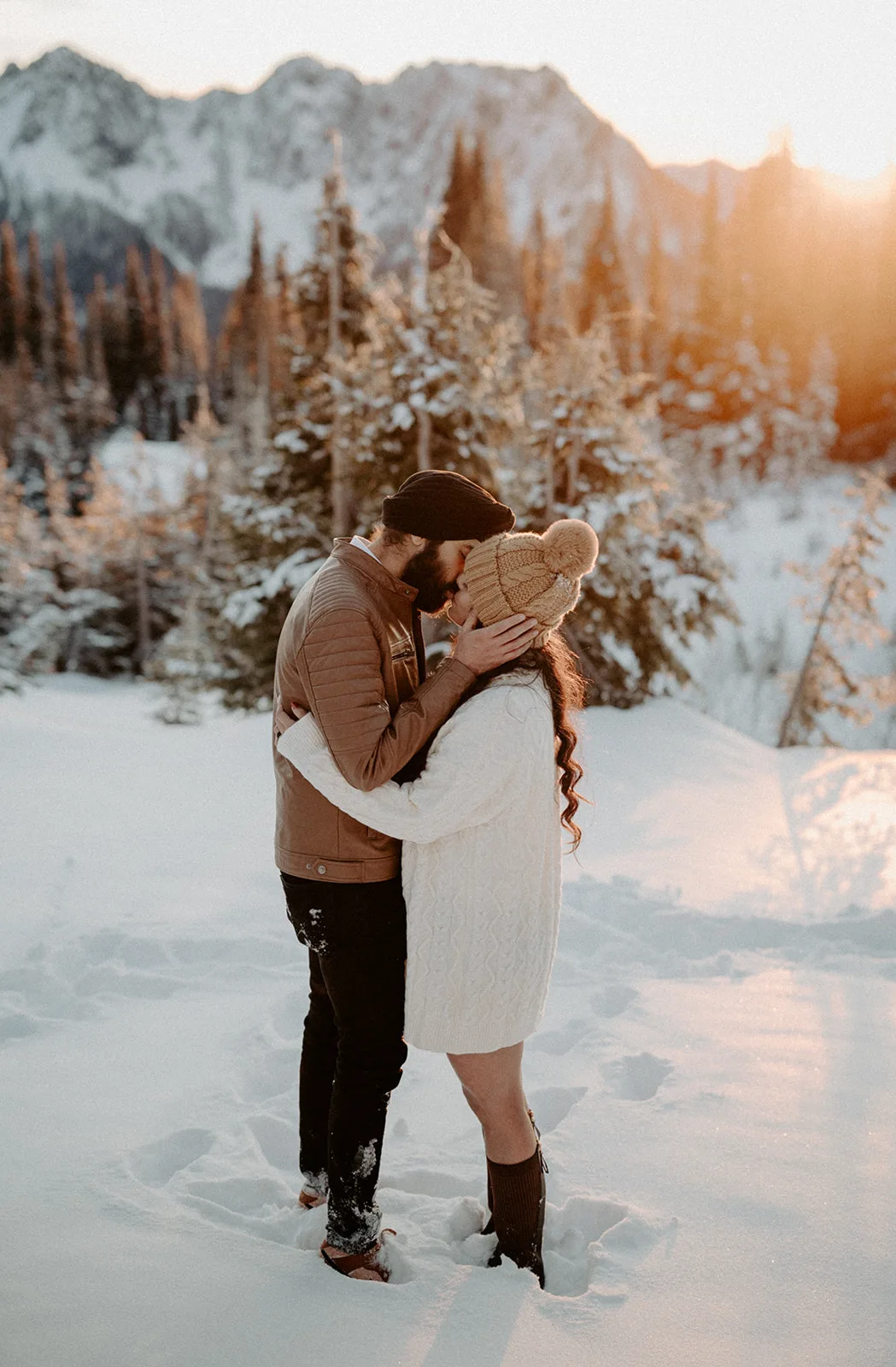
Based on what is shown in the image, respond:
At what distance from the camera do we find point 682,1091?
11.2ft

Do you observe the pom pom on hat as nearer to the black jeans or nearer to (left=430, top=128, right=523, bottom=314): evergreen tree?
the black jeans

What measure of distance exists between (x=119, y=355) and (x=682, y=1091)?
237 feet

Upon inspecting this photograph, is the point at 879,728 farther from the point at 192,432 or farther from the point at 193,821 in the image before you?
the point at 192,432

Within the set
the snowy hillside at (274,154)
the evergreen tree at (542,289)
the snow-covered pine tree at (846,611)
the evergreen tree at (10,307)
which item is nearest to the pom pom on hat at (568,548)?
the snow-covered pine tree at (846,611)

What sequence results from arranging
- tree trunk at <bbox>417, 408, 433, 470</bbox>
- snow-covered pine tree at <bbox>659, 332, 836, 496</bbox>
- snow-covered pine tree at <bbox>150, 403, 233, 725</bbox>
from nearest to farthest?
1. tree trunk at <bbox>417, 408, 433, 470</bbox>
2. snow-covered pine tree at <bbox>150, 403, 233, 725</bbox>
3. snow-covered pine tree at <bbox>659, 332, 836, 496</bbox>

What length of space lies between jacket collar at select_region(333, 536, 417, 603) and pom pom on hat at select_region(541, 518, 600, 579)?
463 mm

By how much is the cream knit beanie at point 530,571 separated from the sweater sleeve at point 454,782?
23cm

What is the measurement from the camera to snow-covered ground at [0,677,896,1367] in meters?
2.19

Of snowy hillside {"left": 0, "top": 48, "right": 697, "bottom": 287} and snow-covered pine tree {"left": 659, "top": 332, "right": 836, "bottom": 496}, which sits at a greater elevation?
snowy hillside {"left": 0, "top": 48, "right": 697, "bottom": 287}

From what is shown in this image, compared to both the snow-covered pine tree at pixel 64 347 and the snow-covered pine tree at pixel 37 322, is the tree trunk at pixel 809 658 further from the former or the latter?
the snow-covered pine tree at pixel 37 322

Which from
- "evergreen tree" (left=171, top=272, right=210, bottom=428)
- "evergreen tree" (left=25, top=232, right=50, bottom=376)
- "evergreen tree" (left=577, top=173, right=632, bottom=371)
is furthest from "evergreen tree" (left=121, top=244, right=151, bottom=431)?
"evergreen tree" (left=577, top=173, right=632, bottom=371)

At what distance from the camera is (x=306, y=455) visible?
14.1 metres

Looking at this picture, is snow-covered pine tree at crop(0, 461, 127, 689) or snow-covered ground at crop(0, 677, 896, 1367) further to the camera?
snow-covered pine tree at crop(0, 461, 127, 689)

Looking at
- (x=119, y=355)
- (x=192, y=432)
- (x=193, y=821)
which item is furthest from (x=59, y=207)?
(x=193, y=821)
